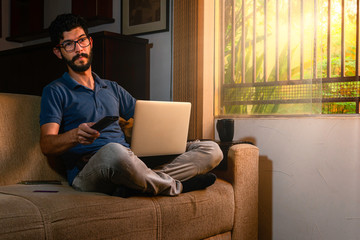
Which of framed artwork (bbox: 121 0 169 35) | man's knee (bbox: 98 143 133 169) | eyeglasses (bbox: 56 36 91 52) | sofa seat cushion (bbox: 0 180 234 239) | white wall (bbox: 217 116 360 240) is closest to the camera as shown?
sofa seat cushion (bbox: 0 180 234 239)

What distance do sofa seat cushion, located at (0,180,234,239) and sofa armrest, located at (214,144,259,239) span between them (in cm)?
17

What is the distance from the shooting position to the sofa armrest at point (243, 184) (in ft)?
6.82

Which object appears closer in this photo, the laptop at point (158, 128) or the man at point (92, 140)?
the man at point (92, 140)

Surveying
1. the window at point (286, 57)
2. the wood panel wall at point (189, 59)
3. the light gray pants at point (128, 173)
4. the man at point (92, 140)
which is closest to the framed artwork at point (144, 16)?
the wood panel wall at point (189, 59)

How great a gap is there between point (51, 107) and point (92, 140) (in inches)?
13.5

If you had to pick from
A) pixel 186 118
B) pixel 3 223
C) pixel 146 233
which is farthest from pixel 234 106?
pixel 3 223

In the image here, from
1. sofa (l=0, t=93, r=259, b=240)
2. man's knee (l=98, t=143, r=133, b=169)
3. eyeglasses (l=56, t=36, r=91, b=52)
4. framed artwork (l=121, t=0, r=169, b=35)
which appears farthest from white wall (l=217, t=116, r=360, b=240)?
man's knee (l=98, t=143, r=133, b=169)

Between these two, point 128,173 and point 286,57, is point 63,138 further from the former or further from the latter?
point 286,57

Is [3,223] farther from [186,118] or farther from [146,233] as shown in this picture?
[186,118]

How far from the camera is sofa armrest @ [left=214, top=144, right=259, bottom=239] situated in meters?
2.08

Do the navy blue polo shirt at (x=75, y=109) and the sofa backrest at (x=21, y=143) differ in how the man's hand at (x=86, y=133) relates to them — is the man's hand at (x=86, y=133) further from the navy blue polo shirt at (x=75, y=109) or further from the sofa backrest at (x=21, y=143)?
the sofa backrest at (x=21, y=143)

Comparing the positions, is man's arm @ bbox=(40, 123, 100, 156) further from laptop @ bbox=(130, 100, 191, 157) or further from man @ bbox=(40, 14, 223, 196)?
laptop @ bbox=(130, 100, 191, 157)

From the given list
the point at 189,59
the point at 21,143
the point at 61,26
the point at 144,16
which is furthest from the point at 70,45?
the point at 144,16

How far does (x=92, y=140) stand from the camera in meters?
1.58
